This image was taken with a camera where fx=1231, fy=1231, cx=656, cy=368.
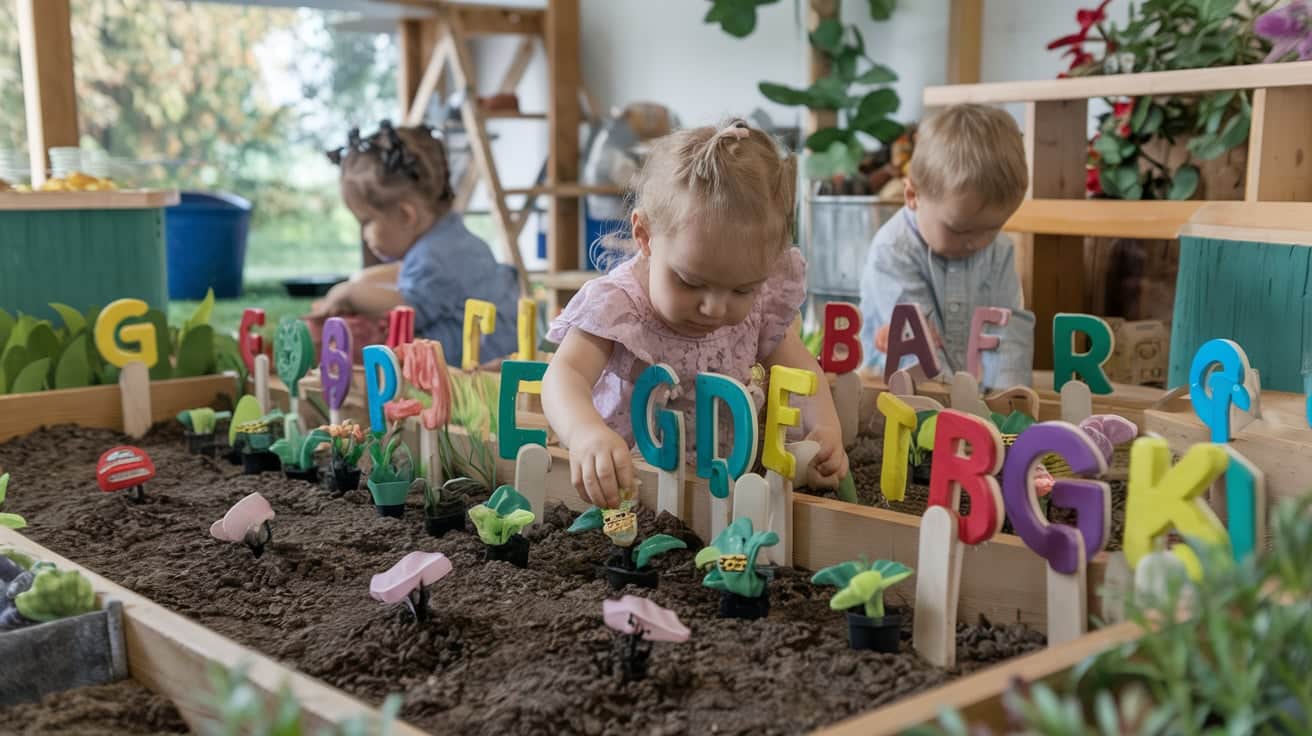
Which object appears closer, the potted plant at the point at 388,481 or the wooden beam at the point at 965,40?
the potted plant at the point at 388,481

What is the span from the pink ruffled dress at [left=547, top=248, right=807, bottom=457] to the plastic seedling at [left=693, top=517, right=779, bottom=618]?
0.48 metres

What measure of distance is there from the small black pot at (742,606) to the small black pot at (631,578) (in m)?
0.13

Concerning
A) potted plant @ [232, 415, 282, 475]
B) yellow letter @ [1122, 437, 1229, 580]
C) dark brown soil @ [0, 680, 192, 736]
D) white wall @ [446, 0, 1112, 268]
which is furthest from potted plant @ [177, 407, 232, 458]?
white wall @ [446, 0, 1112, 268]

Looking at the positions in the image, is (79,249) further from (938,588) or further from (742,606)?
(938,588)

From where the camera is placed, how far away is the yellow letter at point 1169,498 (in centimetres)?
103

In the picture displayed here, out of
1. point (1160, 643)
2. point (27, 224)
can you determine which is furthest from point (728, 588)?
point (27, 224)

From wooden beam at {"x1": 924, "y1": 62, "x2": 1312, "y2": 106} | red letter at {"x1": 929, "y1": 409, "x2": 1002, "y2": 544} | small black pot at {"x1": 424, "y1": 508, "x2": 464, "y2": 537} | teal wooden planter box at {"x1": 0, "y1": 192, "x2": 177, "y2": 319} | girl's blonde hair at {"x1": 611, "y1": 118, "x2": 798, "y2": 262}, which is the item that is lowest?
small black pot at {"x1": 424, "y1": 508, "x2": 464, "y2": 537}

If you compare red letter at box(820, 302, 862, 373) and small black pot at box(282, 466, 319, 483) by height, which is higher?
red letter at box(820, 302, 862, 373)

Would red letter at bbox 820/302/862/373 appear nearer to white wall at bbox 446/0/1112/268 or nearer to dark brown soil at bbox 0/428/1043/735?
dark brown soil at bbox 0/428/1043/735

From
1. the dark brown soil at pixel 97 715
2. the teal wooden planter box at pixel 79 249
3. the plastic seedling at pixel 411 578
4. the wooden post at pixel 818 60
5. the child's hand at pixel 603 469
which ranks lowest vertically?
the dark brown soil at pixel 97 715

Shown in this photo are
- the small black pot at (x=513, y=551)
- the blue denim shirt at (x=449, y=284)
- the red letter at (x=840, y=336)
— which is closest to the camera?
the small black pot at (x=513, y=551)

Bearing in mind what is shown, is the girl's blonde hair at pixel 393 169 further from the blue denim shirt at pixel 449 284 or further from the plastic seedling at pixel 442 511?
the plastic seedling at pixel 442 511

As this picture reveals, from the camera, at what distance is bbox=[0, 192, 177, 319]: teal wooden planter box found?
2.83 metres

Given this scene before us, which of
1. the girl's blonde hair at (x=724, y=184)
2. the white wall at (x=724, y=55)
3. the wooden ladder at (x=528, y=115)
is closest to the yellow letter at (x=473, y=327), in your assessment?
the girl's blonde hair at (x=724, y=184)
